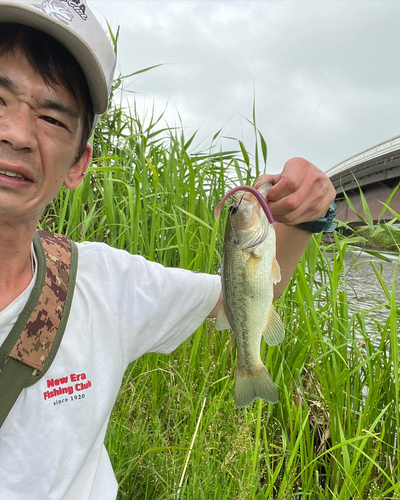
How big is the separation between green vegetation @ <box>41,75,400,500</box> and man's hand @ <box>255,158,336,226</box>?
1.04 metres

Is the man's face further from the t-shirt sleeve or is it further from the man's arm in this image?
the man's arm

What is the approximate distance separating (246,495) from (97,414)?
2.53ft

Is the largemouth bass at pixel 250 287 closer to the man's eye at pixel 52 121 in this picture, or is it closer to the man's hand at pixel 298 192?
the man's hand at pixel 298 192

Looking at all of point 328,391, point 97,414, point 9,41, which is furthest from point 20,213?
point 328,391

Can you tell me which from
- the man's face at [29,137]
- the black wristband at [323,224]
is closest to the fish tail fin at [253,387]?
the black wristband at [323,224]

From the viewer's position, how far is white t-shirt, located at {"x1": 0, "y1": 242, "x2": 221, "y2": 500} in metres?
1.50

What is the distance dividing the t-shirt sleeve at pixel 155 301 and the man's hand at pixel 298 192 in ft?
1.72

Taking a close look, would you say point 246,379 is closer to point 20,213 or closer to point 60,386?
point 60,386

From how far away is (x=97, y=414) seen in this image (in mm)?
1687

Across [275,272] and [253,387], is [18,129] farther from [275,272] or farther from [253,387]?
[253,387]

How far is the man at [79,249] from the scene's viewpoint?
1518mm

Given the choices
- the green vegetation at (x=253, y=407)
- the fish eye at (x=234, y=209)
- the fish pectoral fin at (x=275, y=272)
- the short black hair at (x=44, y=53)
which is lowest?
the green vegetation at (x=253, y=407)

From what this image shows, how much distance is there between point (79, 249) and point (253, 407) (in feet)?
4.63

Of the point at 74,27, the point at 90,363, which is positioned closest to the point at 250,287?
the point at 90,363
